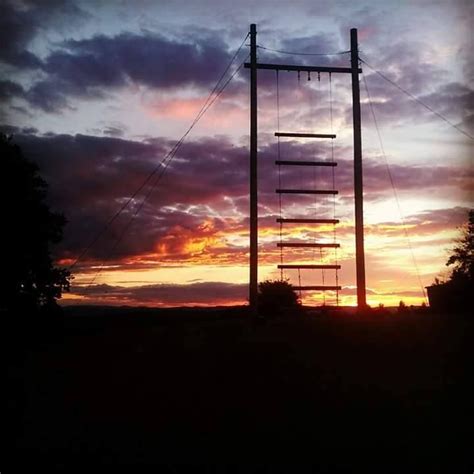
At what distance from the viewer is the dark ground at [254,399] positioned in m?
8.09

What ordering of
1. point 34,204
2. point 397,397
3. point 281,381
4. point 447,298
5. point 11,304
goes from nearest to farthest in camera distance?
1. point 397,397
2. point 281,381
3. point 447,298
4. point 11,304
5. point 34,204

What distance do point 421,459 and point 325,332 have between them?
5.04m

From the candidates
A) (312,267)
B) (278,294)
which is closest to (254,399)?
(312,267)

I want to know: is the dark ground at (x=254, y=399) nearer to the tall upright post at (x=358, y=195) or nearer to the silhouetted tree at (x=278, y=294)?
the tall upright post at (x=358, y=195)

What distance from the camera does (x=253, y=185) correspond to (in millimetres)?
16344

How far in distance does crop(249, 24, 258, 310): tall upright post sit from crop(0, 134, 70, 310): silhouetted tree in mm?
11918

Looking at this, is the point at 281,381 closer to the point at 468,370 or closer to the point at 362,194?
the point at 468,370

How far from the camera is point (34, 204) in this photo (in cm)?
2531

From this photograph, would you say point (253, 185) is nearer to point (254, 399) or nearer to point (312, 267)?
point (312, 267)

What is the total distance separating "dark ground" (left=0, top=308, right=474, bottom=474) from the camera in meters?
8.09

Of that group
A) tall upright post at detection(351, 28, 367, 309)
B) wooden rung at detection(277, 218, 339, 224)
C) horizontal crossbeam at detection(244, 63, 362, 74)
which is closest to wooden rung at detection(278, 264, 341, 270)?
tall upright post at detection(351, 28, 367, 309)

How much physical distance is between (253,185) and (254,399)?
8000 millimetres

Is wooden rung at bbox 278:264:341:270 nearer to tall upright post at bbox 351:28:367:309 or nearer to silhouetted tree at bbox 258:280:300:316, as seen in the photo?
tall upright post at bbox 351:28:367:309

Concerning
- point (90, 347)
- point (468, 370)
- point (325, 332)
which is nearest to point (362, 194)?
point (325, 332)
